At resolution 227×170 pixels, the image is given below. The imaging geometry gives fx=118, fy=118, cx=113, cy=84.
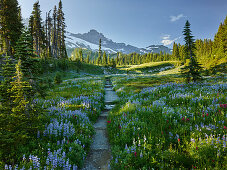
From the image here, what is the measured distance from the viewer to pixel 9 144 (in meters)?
3.01

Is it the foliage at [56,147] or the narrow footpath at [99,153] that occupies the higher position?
the foliage at [56,147]

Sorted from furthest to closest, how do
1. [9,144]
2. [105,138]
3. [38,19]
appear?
[38,19], [105,138], [9,144]

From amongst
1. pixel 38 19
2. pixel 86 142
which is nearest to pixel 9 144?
pixel 86 142

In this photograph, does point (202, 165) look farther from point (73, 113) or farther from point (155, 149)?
point (73, 113)

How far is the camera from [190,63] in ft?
38.0

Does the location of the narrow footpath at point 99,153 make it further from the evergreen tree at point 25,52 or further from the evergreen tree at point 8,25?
the evergreen tree at point 8,25

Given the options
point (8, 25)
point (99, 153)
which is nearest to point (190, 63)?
point (99, 153)

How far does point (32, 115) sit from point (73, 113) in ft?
6.55

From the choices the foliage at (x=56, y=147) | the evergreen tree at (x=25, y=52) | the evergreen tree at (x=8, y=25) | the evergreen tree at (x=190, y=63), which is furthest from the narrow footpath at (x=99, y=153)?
the evergreen tree at (x=8, y=25)

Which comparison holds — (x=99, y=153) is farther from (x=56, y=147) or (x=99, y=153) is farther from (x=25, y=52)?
(x=25, y=52)

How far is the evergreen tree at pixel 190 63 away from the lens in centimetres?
1141

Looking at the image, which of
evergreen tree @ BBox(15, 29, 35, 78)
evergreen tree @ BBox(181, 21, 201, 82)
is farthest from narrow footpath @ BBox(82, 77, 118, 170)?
evergreen tree @ BBox(181, 21, 201, 82)

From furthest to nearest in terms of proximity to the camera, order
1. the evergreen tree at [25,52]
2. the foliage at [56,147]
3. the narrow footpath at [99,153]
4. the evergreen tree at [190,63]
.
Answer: the evergreen tree at [190,63], the evergreen tree at [25,52], the narrow footpath at [99,153], the foliage at [56,147]

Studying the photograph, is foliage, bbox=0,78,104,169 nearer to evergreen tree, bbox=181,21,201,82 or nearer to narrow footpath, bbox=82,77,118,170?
narrow footpath, bbox=82,77,118,170
